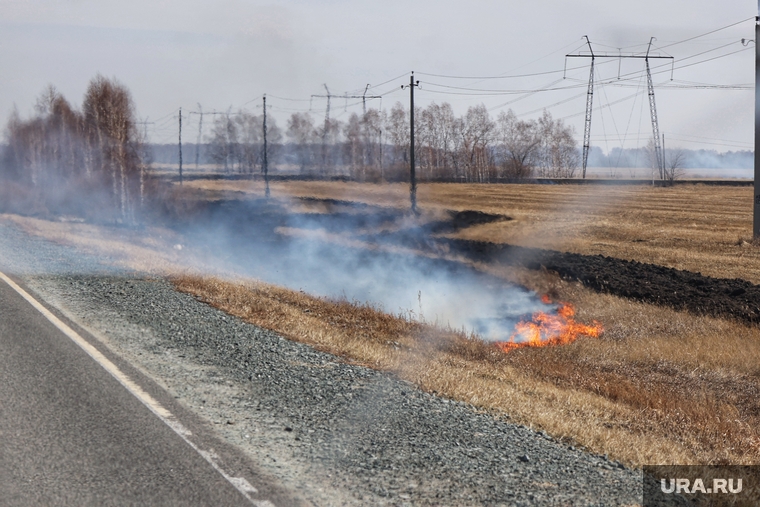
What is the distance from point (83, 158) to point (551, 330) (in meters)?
60.5

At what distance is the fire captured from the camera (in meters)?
15.4

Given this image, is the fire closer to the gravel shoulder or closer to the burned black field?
the burned black field

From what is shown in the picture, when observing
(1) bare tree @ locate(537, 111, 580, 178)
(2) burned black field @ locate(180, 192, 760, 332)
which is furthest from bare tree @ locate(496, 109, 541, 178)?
(2) burned black field @ locate(180, 192, 760, 332)

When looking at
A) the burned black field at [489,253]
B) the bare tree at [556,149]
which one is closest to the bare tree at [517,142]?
the bare tree at [556,149]

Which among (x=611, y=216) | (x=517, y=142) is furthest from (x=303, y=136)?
(x=611, y=216)

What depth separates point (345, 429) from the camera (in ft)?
21.5

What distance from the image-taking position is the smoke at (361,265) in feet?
71.5

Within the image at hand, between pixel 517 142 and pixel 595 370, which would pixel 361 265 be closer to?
pixel 595 370

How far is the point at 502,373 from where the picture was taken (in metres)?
10.8

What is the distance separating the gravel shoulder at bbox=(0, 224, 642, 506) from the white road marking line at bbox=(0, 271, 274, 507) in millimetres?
279

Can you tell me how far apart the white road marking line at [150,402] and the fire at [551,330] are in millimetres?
7868

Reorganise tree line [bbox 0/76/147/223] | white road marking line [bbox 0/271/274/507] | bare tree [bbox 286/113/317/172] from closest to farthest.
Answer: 1. white road marking line [bbox 0/271/274/507]
2. tree line [bbox 0/76/147/223]
3. bare tree [bbox 286/113/317/172]

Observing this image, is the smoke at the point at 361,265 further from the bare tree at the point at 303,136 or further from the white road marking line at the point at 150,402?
the bare tree at the point at 303,136

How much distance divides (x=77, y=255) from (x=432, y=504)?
1803 centimetres
